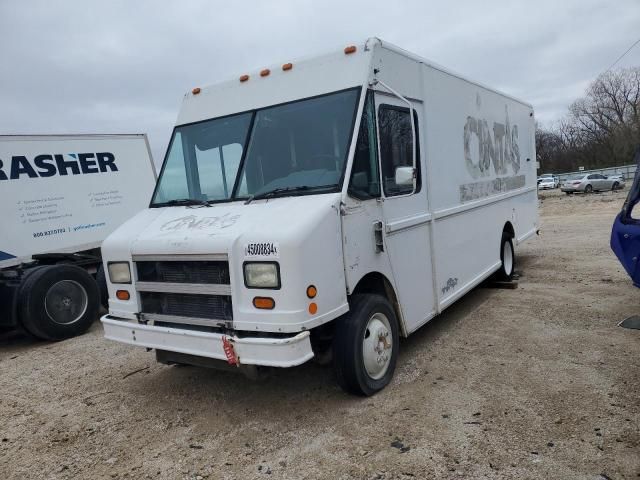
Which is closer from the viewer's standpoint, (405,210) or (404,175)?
(404,175)

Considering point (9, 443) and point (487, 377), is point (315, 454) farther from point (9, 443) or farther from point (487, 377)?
point (9, 443)

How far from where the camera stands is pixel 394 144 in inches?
179

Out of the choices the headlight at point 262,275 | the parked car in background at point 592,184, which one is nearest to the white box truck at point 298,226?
the headlight at point 262,275

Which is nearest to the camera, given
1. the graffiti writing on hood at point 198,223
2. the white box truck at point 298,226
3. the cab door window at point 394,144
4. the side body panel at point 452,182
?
the white box truck at point 298,226

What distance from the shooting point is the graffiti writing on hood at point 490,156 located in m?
6.37

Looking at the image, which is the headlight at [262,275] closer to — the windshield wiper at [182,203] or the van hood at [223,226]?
the van hood at [223,226]

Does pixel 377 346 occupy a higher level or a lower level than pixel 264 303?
lower

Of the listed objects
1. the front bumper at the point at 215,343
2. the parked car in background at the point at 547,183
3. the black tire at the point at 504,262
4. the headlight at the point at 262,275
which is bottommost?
the parked car in background at the point at 547,183

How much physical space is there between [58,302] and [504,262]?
6.69 meters

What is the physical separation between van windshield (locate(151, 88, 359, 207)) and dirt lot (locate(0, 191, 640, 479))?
1.80 meters

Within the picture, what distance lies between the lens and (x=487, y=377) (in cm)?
453

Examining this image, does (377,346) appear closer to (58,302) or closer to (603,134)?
(58,302)

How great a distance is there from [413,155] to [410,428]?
7.95ft

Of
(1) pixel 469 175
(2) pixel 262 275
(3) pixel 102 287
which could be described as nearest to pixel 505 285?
(1) pixel 469 175
